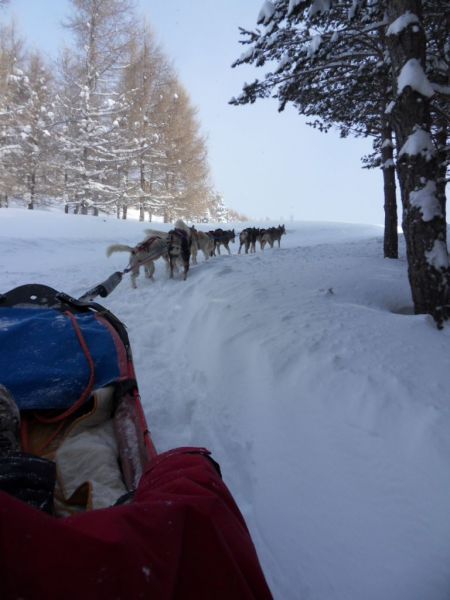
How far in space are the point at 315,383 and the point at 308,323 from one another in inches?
39.9

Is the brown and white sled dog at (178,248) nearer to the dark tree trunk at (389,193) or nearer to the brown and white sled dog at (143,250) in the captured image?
the brown and white sled dog at (143,250)

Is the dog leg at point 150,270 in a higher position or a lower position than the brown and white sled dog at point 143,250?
lower

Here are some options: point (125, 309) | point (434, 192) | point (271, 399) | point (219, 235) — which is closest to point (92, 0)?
point (219, 235)

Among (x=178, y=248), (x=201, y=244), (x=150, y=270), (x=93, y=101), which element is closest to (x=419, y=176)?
(x=178, y=248)

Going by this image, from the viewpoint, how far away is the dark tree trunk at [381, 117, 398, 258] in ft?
26.0

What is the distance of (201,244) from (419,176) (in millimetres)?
6608

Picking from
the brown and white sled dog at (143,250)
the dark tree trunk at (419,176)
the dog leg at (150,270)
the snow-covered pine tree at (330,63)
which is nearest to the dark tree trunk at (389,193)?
the snow-covered pine tree at (330,63)

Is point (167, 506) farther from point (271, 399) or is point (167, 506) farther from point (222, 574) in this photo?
point (271, 399)

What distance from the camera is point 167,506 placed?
0.82m

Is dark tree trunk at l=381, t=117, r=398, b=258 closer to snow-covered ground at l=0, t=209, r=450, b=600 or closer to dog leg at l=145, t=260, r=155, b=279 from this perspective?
snow-covered ground at l=0, t=209, r=450, b=600

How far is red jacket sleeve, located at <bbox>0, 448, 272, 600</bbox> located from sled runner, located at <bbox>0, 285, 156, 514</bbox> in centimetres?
83

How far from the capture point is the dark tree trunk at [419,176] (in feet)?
11.9

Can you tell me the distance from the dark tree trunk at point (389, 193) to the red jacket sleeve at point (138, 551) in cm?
847

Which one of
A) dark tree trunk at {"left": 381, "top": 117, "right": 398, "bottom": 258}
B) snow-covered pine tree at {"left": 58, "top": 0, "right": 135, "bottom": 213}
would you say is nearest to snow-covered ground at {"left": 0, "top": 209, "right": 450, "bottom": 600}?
dark tree trunk at {"left": 381, "top": 117, "right": 398, "bottom": 258}
